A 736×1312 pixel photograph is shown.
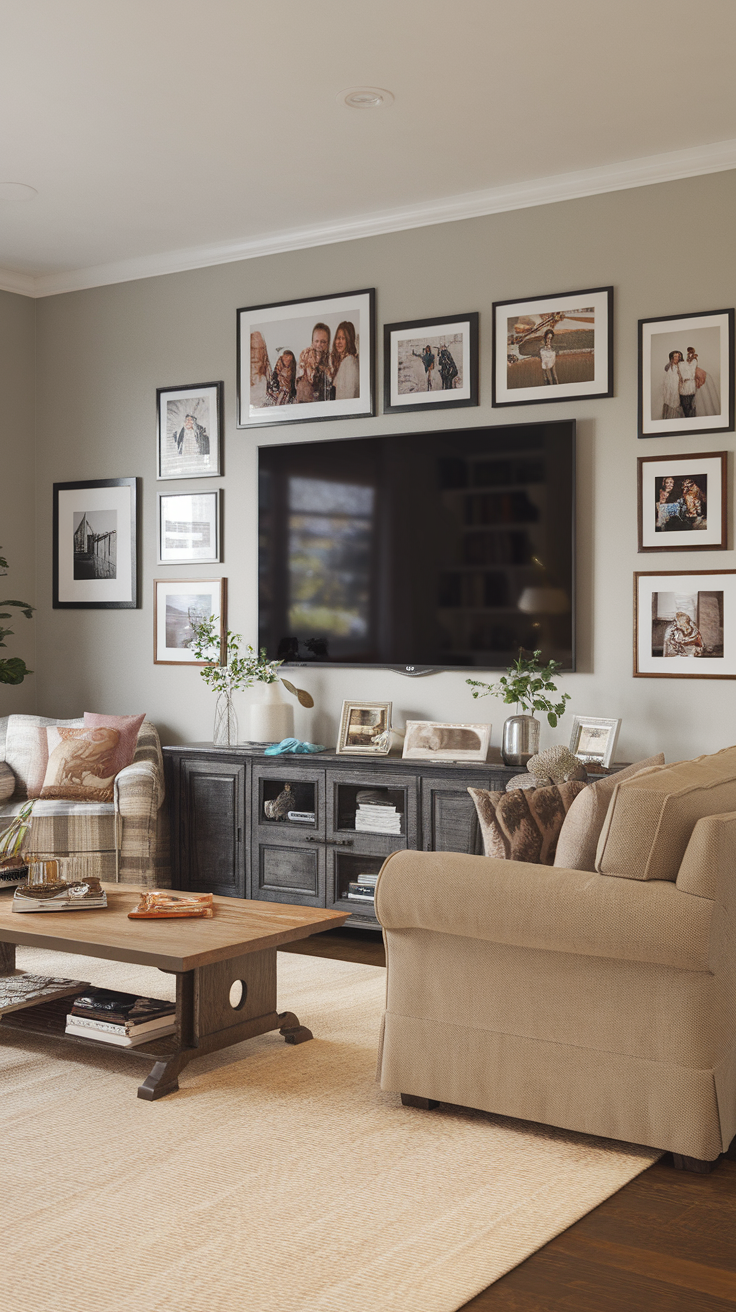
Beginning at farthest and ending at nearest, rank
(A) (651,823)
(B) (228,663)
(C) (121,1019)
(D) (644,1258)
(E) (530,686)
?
1. (B) (228,663)
2. (E) (530,686)
3. (C) (121,1019)
4. (A) (651,823)
5. (D) (644,1258)

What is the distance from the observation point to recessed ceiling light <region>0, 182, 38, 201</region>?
4.89 metres

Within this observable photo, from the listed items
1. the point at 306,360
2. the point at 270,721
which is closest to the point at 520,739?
the point at 270,721

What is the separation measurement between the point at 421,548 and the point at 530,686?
0.81m

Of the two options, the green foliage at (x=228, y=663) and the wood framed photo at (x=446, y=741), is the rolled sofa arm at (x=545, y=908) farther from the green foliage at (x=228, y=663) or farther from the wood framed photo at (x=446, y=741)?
the green foliage at (x=228, y=663)

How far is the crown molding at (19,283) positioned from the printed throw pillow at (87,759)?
240 cm

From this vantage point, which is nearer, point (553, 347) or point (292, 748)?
point (553, 347)

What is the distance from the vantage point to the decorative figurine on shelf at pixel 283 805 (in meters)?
5.07

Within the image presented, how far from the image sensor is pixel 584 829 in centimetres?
280

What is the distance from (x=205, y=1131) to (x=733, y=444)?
3097 millimetres

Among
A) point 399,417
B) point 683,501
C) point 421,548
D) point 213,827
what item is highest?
point 399,417

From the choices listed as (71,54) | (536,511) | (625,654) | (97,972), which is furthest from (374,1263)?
(71,54)

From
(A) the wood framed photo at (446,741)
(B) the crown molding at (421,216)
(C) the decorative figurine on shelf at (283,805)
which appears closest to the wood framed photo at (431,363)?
(B) the crown molding at (421,216)

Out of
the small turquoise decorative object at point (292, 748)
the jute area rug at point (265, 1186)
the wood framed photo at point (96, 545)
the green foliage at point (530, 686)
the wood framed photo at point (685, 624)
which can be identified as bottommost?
the jute area rug at point (265, 1186)

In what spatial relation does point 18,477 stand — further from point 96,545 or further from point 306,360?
point 306,360
